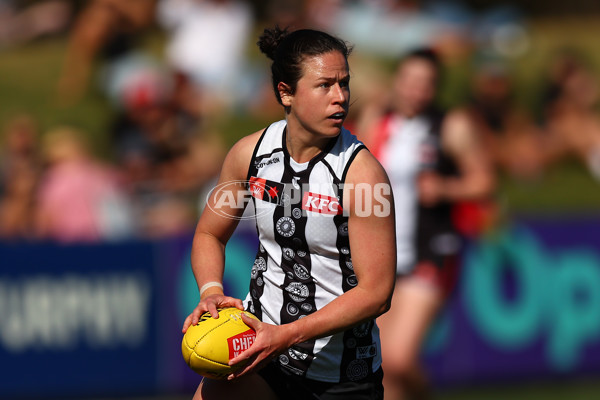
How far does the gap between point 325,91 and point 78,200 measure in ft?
18.9

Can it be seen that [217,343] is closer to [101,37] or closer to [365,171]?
[365,171]

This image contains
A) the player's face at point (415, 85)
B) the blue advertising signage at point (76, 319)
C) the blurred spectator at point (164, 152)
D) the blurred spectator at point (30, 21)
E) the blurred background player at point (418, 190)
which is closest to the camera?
the player's face at point (415, 85)

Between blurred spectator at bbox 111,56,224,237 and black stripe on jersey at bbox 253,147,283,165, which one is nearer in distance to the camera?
black stripe on jersey at bbox 253,147,283,165

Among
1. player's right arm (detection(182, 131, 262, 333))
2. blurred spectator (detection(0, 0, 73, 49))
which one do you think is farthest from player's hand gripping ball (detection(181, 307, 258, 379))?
blurred spectator (detection(0, 0, 73, 49))

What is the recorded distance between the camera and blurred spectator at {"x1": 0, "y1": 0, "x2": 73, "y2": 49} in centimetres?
1521

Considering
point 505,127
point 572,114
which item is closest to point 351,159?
point 505,127

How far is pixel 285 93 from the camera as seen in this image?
363cm

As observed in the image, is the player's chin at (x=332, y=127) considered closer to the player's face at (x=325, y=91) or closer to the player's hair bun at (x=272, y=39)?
the player's face at (x=325, y=91)

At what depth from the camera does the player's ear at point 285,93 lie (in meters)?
3.60

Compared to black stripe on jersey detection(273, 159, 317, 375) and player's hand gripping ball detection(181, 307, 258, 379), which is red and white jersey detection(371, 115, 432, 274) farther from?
player's hand gripping ball detection(181, 307, 258, 379)

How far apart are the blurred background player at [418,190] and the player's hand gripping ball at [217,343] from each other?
9.04 ft

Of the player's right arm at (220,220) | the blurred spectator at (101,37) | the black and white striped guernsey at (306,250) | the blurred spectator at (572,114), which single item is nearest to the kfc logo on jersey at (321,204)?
the black and white striped guernsey at (306,250)

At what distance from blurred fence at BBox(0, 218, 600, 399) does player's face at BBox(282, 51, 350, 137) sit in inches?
→ 175

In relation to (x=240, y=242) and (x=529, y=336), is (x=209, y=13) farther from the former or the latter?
(x=529, y=336)
